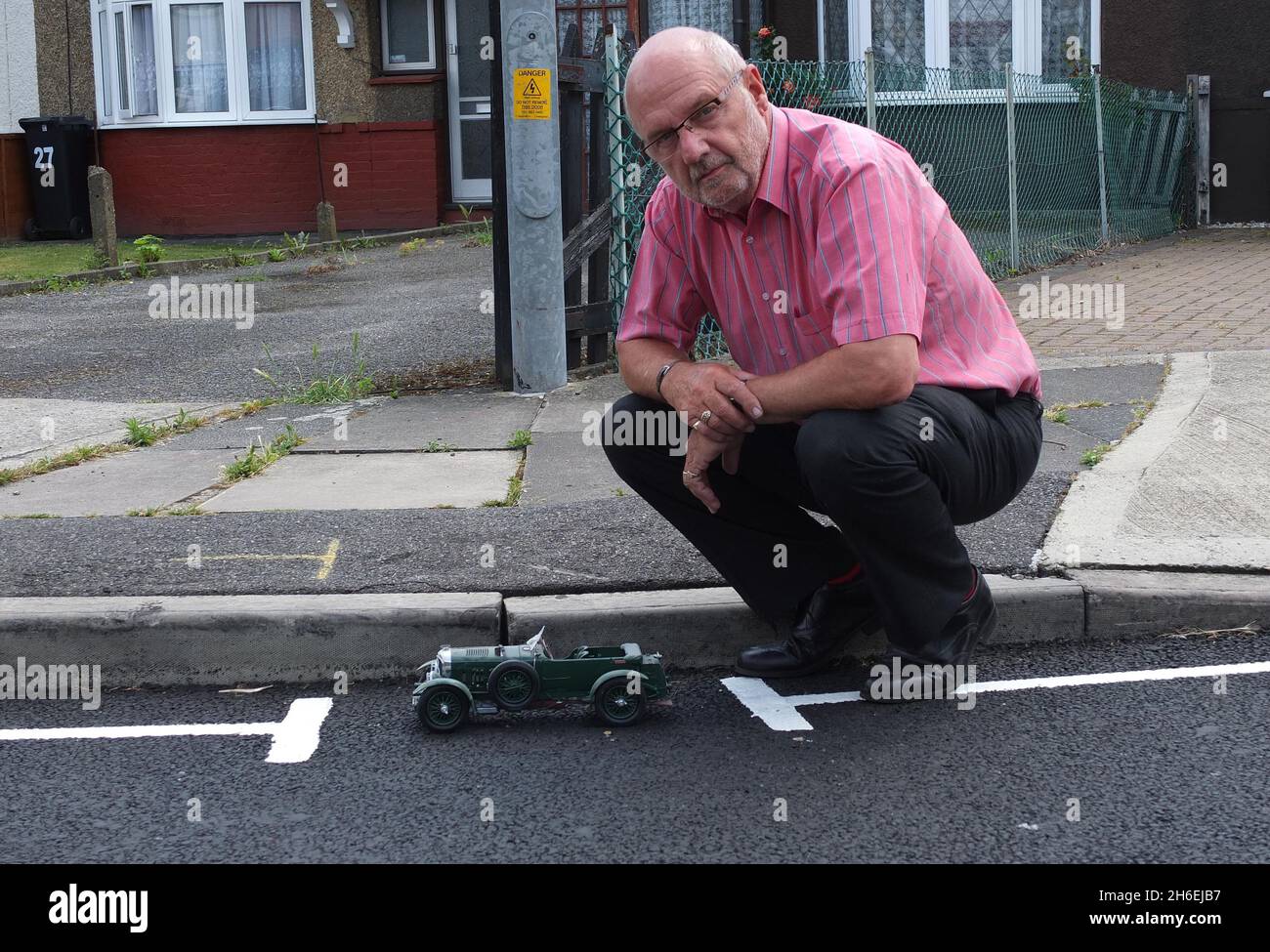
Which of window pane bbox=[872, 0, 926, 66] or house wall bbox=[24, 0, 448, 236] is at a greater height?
window pane bbox=[872, 0, 926, 66]

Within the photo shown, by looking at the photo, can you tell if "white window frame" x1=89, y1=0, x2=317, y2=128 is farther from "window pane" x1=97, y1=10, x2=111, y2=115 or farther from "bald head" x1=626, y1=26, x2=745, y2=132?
"bald head" x1=626, y1=26, x2=745, y2=132

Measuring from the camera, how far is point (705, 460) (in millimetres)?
3668

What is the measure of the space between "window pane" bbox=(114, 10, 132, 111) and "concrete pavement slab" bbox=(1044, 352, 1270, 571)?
14.5 m

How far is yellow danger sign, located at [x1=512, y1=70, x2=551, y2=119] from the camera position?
24.1 feet

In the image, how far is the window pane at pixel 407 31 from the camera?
17406 mm

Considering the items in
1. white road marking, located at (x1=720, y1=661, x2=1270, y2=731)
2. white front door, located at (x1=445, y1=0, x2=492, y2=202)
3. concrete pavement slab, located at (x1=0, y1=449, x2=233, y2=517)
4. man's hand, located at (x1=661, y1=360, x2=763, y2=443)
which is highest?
white front door, located at (x1=445, y1=0, x2=492, y2=202)

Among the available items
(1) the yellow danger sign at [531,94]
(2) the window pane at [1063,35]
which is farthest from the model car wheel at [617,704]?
(2) the window pane at [1063,35]

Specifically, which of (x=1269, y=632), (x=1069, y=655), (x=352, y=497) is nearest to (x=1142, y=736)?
(x=1069, y=655)

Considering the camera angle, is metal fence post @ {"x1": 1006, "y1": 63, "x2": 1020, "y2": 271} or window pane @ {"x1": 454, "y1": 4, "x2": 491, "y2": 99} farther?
window pane @ {"x1": 454, "y1": 4, "x2": 491, "y2": 99}

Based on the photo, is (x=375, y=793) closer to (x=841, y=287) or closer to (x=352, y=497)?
(x=841, y=287)

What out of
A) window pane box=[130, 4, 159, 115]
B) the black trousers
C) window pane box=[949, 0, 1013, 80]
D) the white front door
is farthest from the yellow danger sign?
window pane box=[130, 4, 159, 115]

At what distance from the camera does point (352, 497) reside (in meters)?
5.51

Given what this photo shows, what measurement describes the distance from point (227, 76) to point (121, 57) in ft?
4.54

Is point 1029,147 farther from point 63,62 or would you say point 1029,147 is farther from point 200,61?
point 63,62
